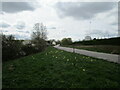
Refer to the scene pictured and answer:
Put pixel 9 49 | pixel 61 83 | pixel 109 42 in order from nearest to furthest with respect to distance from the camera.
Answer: pixel 61 83 → pixel 9 49 → pixel 109 42

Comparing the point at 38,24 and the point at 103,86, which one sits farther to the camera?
Result: the point at 38,24

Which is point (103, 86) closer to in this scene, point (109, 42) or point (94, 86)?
point (94, 86)

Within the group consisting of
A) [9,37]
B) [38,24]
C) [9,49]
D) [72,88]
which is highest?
[38,24]

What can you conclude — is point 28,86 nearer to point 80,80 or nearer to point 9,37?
point 80,80

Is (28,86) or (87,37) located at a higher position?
(87,37)

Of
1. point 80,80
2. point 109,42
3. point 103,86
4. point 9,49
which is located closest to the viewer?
point 103,86

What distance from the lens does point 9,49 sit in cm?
878

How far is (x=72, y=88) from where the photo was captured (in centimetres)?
335

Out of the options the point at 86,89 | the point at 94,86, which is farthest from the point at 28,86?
the point at 94,86

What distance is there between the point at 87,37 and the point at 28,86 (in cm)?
6747

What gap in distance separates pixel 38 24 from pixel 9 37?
21617 mm

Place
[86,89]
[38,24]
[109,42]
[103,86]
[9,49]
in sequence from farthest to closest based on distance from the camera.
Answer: [38,24]
[109,42]
[9,49]
[103,86]
[86,89]

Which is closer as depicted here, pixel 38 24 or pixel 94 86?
pixel 94 86

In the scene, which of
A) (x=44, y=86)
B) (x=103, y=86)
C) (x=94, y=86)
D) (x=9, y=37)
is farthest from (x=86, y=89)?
(x=9, y=37)
